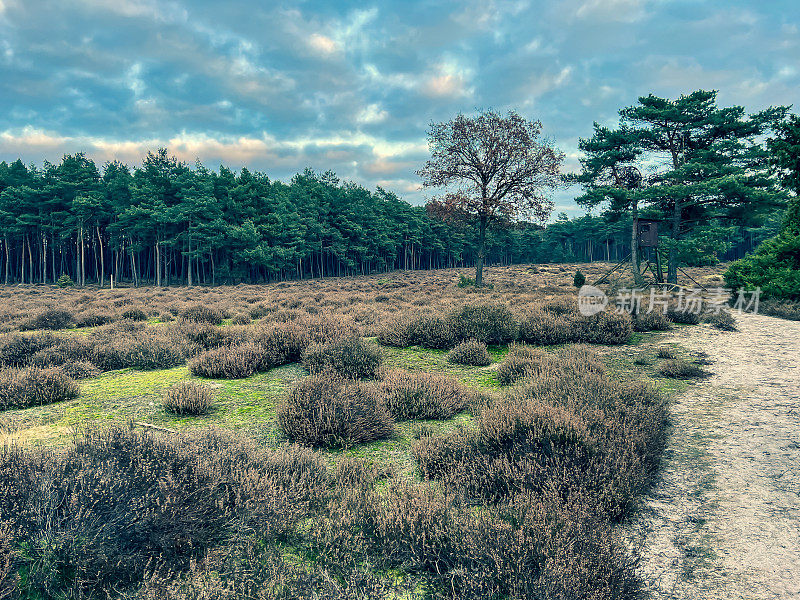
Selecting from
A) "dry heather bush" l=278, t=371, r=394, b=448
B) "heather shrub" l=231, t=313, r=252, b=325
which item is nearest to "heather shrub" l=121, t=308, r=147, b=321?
"heather shrub" l=231, t=313, r=252, b=325

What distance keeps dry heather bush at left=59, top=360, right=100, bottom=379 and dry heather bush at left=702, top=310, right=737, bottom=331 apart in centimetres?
1609

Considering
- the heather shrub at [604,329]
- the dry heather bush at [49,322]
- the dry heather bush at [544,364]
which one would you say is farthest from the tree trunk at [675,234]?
the dry heather bush at [49,322]

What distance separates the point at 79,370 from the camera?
279 inches

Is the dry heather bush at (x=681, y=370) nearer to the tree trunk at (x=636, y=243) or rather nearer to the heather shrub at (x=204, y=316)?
the heather shrub at (x=204, y=316)

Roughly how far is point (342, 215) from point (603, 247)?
76.4 m

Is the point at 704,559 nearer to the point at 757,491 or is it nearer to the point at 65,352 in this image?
the point at 757,491

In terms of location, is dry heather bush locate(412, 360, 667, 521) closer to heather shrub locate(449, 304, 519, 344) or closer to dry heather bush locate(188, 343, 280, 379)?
dry heather bush locate(188, 343, 280, 379)

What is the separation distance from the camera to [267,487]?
305 cm

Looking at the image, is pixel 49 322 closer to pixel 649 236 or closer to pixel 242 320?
pixel 242 320

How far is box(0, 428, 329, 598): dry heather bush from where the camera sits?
2363 mm

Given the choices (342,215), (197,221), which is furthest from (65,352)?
(342,215)

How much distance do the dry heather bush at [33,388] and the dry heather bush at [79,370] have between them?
0.65 meters

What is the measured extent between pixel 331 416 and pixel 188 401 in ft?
7.20

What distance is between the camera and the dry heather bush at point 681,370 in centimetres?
746
